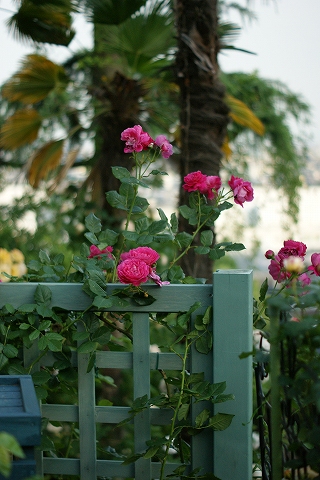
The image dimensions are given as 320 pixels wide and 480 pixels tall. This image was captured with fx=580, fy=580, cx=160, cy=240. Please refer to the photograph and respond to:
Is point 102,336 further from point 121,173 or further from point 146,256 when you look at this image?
point 121,173

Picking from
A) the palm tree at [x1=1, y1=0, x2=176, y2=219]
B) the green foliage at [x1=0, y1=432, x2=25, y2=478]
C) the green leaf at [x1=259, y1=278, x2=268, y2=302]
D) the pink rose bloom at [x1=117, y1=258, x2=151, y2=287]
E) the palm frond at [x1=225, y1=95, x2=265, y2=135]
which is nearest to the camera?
the green foliage at [x1=0, y1=432, x2=25, y2=478]

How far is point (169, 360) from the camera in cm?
147

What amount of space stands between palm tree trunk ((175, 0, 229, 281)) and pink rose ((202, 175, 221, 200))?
1.59 m

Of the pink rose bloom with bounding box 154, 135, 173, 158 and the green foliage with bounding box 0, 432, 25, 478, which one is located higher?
the pink rose bloom with bounding box 154, 135, 173, 158

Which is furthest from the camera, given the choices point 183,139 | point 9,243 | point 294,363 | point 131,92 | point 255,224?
point 255,224

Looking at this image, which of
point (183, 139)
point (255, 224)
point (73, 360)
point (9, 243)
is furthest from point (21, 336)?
point (255, 224)

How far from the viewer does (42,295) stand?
4.79 feet

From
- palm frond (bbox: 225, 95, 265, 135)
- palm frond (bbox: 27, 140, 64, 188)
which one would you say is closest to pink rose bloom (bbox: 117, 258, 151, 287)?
palm frond (bbox: 225, 95, 265, 135)

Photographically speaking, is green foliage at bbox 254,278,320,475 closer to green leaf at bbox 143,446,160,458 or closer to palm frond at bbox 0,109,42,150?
green leaf at bbox 143,446,160,458

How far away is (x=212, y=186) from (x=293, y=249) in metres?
0.28

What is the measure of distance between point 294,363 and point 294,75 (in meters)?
5.89

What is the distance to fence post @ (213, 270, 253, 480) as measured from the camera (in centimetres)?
138

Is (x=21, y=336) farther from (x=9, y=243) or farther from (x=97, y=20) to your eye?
(x=9, y=243)

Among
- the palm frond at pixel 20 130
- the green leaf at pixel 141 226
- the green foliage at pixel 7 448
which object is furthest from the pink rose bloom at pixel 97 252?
the palm frond at pixel 20 130
